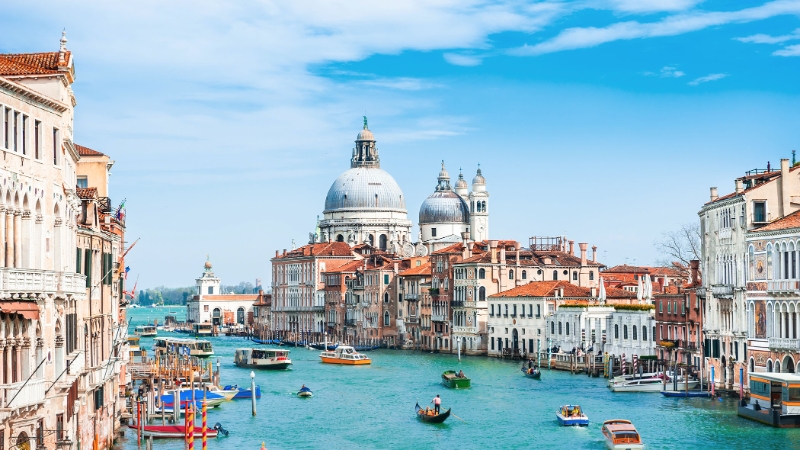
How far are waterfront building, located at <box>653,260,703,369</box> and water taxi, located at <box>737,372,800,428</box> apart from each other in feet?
30.8

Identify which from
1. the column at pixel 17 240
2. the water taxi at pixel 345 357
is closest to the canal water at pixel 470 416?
the water taxi at pixel 345 357

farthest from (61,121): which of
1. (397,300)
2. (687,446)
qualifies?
(397,300)

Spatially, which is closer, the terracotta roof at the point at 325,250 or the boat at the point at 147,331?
the terracotta roof at the point at 325,250

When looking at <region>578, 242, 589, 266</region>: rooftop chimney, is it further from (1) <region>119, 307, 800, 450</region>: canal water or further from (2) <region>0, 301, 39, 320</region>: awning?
(2) <region>0, 301, 39, 320</region>: awning

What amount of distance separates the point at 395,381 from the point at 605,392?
10400 mm

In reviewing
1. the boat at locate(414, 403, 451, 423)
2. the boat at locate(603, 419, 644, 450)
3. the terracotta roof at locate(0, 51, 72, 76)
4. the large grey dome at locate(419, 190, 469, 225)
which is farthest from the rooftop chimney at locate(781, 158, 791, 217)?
the large grey dome at locate(419, 190, 469, 225)

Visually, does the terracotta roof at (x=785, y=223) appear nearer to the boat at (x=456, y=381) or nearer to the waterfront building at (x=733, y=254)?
the waterfront building at (x=733, y=254)

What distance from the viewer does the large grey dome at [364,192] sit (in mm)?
107562

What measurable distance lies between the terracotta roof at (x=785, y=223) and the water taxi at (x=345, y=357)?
29.0m

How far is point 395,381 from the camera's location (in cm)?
5069

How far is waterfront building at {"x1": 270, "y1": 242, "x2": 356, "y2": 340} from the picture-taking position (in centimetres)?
9262

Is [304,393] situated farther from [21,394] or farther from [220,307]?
[220,307]

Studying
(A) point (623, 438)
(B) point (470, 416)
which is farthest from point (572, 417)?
(A) point (623, 438)

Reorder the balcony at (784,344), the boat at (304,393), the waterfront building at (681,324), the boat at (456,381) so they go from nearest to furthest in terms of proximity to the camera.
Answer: the balcony at (784,344), the waterfront building at (681,324), the boat at (304,393), the boat at (456,381)
